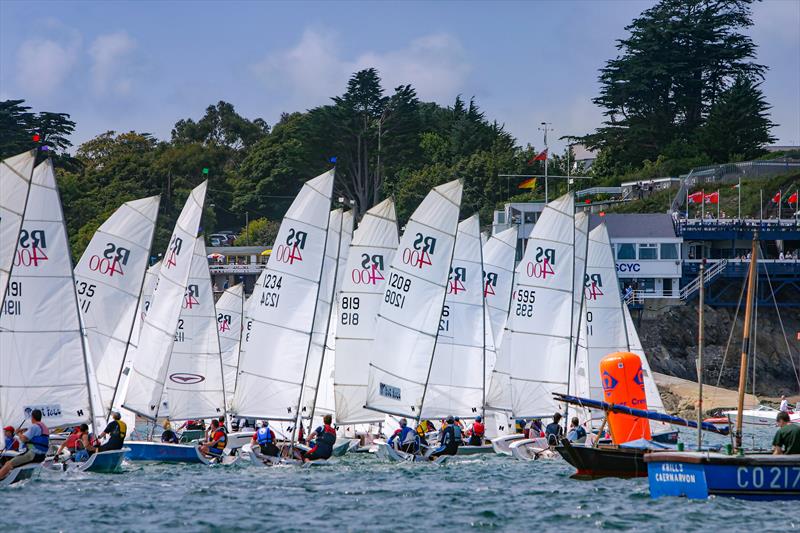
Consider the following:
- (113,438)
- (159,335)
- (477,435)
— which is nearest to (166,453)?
(113,438)

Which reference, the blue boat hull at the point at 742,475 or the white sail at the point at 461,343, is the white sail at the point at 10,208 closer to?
the white sail at the point at 461,343

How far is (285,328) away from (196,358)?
24.8 ft

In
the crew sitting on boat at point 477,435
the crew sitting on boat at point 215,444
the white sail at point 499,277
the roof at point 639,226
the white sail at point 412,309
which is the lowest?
the crew sitting on boat at point 215,444

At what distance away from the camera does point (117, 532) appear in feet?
77.5

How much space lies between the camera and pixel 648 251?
8200 cm

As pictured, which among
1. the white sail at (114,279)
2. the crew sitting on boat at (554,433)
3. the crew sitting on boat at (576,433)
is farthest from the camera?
the white sail at (114,279)

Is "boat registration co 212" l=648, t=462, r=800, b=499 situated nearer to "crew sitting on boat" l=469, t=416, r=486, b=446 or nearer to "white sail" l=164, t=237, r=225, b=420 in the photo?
"crew sitting on boat" l=469, t=416, r=486, b=446

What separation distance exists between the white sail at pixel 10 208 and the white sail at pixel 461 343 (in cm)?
1422

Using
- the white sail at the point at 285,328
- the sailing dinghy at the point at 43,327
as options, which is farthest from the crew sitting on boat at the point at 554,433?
the sailing dinghy at the point at 43,327

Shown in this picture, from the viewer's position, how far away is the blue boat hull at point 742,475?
25.2 meters


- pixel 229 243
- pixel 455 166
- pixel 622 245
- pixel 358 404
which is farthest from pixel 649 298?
pixel 229 243

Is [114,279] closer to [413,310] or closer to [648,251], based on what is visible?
[413,310]

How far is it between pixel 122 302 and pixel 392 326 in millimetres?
8305

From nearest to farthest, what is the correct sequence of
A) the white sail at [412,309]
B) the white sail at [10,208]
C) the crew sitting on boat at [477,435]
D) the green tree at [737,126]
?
the white sail at [10,208]
the white sail at [412,309]
the crew sitting on boat at [477,435]
the green tree at [737,126]
